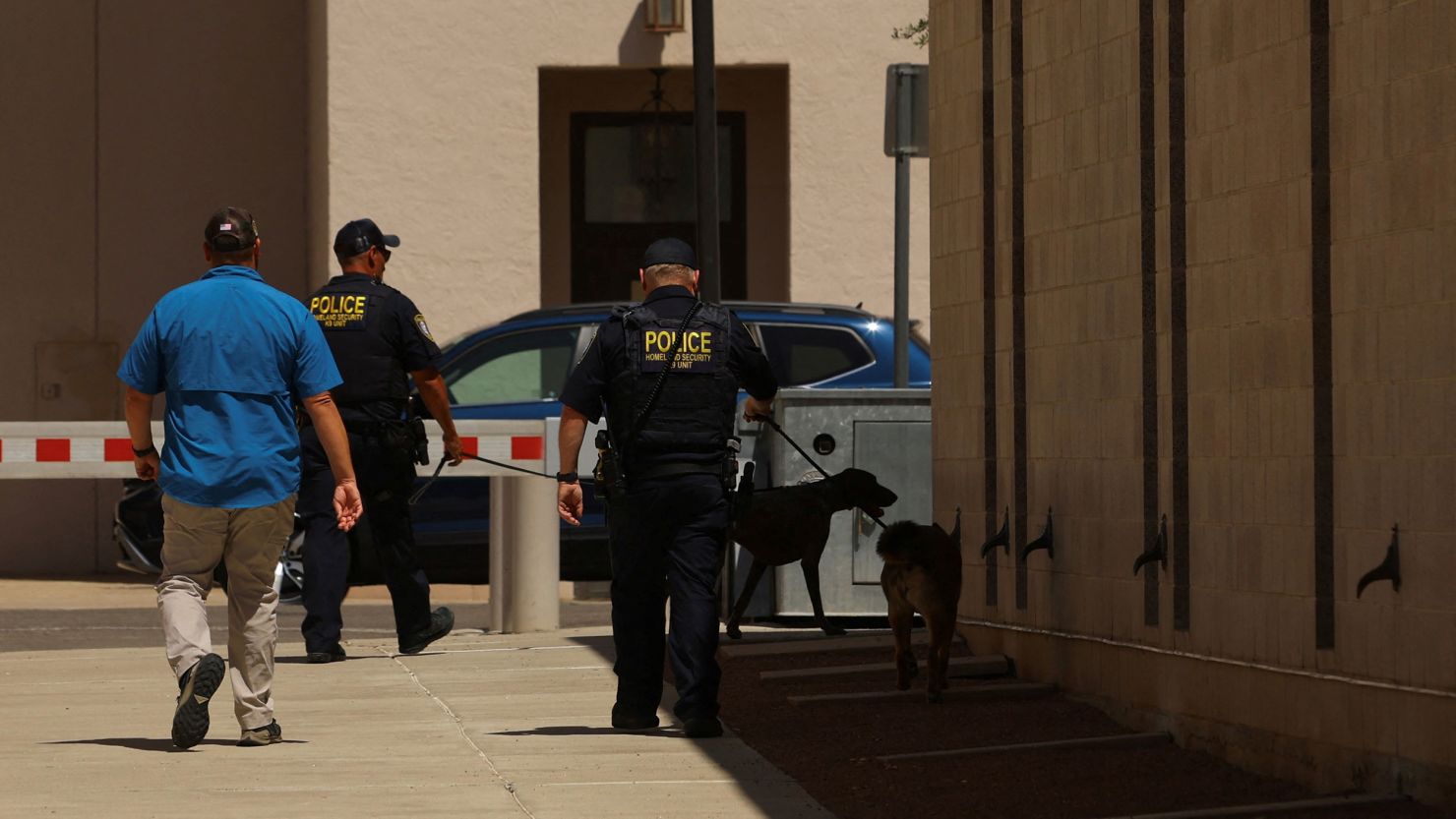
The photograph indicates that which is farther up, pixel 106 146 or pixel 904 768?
pixel 106 146

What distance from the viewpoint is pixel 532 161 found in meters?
20.2

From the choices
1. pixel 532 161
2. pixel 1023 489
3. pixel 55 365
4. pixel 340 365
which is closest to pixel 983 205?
pixel 1023 489

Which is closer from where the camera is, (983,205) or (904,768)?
(904,768)

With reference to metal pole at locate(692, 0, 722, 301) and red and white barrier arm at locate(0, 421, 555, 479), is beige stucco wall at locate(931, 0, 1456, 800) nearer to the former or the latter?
metal pole at locate(692, 0, 722, 301)

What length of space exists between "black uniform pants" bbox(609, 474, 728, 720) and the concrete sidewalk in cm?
21

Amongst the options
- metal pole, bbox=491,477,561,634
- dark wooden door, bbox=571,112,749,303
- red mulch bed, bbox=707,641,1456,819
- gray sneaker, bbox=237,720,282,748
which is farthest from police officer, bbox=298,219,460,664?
dark wooden door, bbox=571,112,749,303

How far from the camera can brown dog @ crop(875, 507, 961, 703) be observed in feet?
33.3

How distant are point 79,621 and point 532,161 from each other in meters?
6.05

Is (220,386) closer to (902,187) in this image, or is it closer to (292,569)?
(902,187)

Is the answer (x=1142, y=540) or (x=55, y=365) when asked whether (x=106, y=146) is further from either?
(x=1142, y=540)

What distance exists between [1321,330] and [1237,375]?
62 centimetres

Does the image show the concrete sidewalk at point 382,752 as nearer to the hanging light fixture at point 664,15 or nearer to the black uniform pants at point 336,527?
the black uniform pants at point 336,527

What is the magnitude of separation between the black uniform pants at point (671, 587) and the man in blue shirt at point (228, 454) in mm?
1002

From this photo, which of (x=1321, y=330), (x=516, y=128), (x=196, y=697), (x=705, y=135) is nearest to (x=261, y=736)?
(x=196, y=697)
